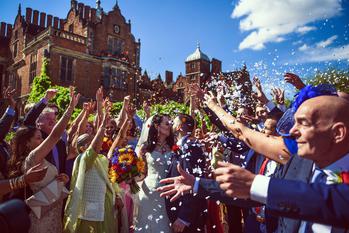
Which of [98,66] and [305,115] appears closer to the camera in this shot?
[305,115]

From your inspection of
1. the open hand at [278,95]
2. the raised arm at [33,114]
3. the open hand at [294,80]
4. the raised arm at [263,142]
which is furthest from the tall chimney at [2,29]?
the raised arm at [263,142]

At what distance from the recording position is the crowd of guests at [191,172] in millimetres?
1764

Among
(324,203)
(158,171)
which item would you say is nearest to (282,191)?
(324,203)

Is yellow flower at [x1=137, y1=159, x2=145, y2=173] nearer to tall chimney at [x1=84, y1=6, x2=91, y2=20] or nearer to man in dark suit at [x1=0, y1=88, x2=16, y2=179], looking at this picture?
man in dark suit at [x1=0, y1=88, x2=16, y2=179]

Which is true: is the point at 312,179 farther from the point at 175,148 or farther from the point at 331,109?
the point at 175,148

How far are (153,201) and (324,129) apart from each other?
10.7 feet

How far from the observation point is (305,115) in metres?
2.01

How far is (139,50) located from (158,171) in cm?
3520

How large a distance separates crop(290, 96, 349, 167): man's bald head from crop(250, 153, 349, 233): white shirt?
0.03m

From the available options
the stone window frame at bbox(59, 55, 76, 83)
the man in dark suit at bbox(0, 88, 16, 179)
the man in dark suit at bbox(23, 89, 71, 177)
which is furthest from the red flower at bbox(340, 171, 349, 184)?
the stone window frame at bbox(59, 55, 76, 83)

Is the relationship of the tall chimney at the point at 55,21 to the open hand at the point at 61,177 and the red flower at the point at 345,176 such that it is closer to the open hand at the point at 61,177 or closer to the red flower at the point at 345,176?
the open hand at the point at 61,177

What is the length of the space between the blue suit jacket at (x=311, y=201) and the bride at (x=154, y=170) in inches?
122

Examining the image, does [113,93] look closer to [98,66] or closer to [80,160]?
[98,66]

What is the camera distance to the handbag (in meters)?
3.88
